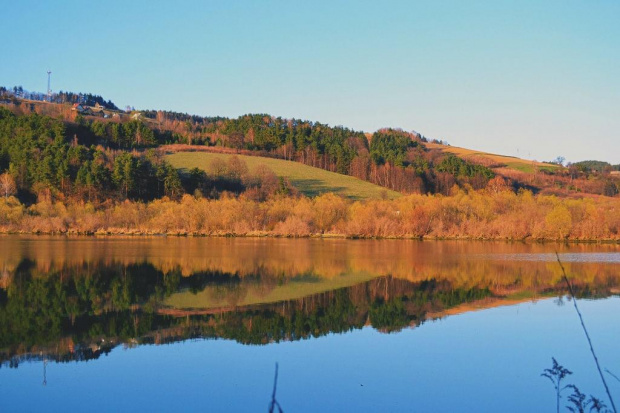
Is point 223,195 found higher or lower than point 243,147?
lower

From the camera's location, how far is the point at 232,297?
1850 cm

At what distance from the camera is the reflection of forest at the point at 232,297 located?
1338 centimetres

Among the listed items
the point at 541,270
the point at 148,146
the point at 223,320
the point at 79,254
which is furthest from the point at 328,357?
the point at 148,146

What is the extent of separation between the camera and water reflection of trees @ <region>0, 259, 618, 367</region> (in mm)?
13008

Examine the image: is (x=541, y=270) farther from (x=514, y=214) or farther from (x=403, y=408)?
(x=514, y=214)

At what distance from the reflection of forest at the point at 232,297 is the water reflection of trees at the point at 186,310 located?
31mm

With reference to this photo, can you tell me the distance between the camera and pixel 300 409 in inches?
346

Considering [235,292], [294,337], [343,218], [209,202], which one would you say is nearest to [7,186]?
[209,202]

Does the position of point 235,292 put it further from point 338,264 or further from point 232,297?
point 338,264

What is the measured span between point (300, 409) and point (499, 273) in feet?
62.9

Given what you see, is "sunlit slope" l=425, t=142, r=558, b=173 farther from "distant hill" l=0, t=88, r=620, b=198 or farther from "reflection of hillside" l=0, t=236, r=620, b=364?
"reflection of hillside" l=0, t=236, r=620, b=364

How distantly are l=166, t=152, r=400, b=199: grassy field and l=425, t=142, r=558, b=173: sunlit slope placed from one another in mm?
31842

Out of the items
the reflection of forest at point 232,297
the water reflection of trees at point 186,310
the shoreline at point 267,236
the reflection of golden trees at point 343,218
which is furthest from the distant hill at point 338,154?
the water reflection of trees at point 186,310

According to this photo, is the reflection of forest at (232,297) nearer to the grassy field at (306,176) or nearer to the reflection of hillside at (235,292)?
the reflection of hillside at (235,292)
